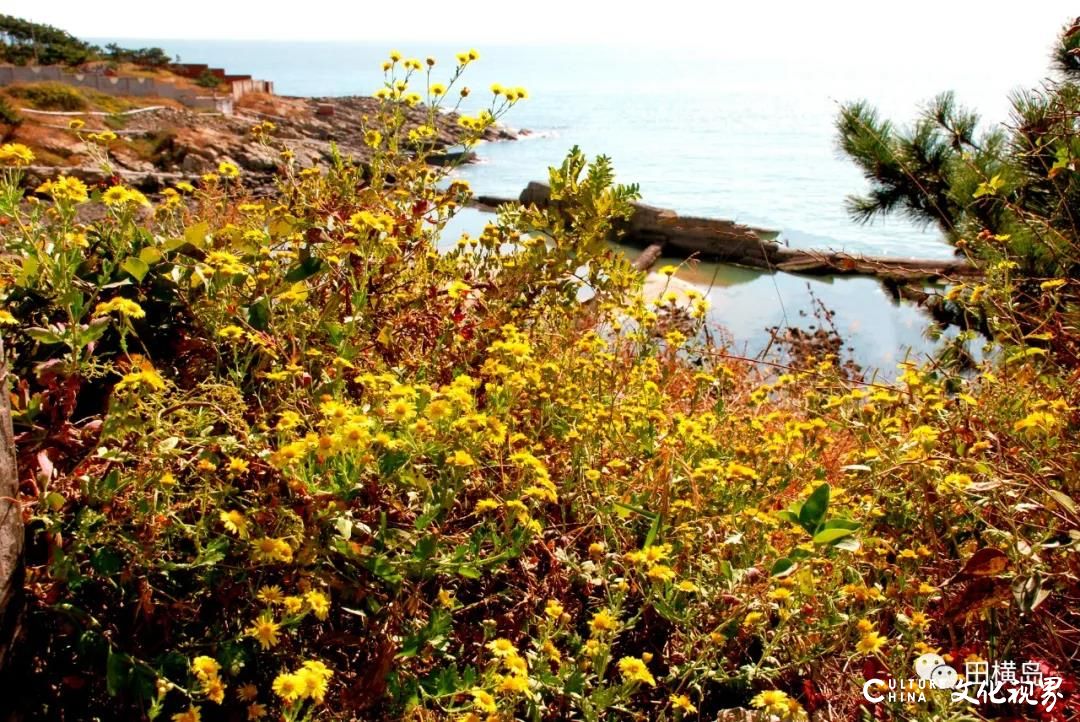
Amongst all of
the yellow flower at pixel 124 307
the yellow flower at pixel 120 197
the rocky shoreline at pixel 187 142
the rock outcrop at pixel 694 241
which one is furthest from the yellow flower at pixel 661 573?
Answer: the rock outcrop at pixel 694 241

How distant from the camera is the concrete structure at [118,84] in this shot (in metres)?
26.9

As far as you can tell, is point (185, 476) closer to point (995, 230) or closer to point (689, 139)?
point (995, 230)

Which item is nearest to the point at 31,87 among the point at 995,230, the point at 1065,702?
the point at 995,230

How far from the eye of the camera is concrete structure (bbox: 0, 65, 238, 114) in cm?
2695

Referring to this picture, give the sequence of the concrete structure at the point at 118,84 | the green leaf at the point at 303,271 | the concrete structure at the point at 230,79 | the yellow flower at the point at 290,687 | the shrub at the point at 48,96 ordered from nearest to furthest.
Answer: the yellow flower at the point at 290,687 < the green leaf at the point at 303,271 < the shrub at the point at 48,96 < the concrete structure at the point at 118,84 < the concrete structure at the point at 230,79

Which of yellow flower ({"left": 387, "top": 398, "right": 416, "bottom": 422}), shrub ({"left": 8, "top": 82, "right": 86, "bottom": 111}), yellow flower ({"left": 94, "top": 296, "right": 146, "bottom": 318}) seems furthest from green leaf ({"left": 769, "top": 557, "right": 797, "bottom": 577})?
shrub ({"left": 8, "top": 82, "right": 86, "bottom": 111})

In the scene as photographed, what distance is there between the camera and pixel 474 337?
2.57m

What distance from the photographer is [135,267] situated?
1.86 metres

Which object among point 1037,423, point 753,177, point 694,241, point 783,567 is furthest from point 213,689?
point 753,177

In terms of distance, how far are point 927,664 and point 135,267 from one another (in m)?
1.74

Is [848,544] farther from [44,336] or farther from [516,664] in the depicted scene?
[44,336]

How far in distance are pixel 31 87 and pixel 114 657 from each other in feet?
85.7

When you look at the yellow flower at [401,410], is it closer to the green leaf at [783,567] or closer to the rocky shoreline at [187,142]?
the green leaf at [783,567]

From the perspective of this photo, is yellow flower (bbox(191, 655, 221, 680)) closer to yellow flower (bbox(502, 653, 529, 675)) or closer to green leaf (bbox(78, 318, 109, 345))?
yellow flower (bbox(502, 653, 529, 675))
